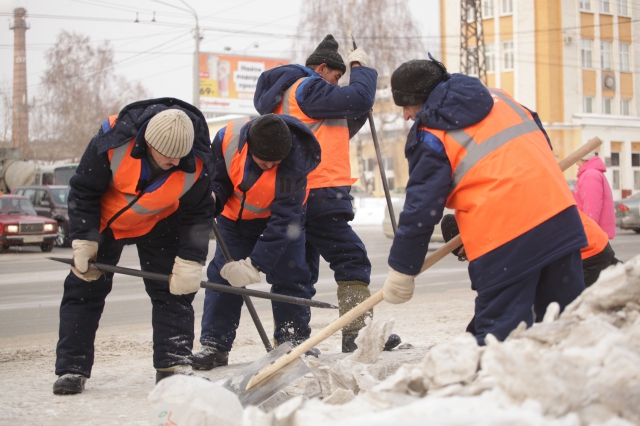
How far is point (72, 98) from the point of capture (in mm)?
42531

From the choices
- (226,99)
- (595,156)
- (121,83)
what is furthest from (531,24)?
(595,156)

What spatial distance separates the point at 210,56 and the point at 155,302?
31.4 meters

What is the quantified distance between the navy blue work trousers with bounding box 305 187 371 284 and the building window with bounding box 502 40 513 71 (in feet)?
104

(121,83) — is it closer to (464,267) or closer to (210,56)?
(210,56)

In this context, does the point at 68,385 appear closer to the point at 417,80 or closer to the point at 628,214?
the point at 417,80

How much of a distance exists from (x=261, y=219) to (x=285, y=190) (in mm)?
443

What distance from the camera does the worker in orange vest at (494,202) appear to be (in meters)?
2.89

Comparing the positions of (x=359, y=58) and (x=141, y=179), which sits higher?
(x=359, y=58)

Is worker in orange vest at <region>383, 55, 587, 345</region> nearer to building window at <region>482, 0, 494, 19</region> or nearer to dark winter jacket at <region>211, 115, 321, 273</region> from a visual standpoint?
dark winter jacket at <region>211, 115, 321, 273</region>

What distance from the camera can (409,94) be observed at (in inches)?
127

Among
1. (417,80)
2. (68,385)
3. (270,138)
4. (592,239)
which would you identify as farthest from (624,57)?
(68,385)

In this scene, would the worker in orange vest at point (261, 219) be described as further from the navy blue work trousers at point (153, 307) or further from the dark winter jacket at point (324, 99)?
the navy blue work trousers at point (153, 307)

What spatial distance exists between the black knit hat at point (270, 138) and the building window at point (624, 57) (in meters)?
26.6

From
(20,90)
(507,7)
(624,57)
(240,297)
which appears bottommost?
(240,297)
